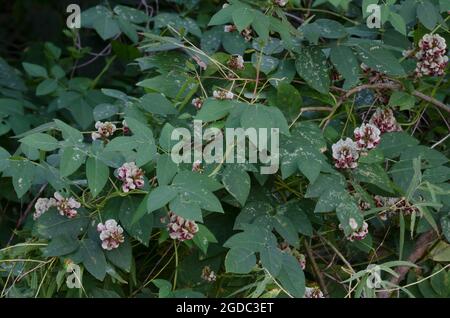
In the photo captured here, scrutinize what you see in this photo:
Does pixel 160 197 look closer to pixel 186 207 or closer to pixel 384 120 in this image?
pixel 186 207

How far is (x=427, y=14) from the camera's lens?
194cm

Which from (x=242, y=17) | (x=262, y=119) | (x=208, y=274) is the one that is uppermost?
(x=242, y=17)

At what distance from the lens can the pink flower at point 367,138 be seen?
6.00ft

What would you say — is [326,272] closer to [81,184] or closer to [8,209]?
[81,184]

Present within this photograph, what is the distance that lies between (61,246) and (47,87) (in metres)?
1.05

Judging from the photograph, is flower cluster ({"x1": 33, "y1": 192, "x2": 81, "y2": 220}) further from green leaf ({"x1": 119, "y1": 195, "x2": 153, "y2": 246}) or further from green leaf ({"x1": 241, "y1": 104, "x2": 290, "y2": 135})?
green leaf ({"x1": 241, "y1": 104, "x2": 290, "y2": 135})

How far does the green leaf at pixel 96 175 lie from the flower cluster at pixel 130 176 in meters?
0.03

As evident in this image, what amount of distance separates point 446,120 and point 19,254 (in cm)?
106

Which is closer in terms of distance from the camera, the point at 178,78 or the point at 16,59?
the point at 178,78

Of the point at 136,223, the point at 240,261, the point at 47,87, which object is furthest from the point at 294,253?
the point at 47,87

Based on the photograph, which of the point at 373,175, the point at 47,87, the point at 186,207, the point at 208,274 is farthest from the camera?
the point at 47,87

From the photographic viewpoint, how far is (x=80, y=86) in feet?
9.13

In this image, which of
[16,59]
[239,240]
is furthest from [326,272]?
[16,59]

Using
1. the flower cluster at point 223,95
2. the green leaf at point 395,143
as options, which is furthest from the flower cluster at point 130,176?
the green leaf at point 395,143
